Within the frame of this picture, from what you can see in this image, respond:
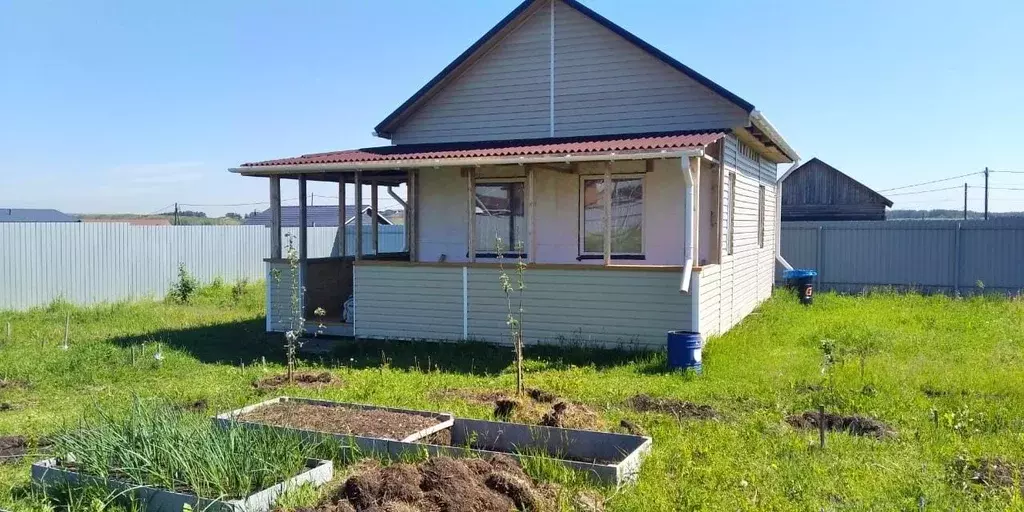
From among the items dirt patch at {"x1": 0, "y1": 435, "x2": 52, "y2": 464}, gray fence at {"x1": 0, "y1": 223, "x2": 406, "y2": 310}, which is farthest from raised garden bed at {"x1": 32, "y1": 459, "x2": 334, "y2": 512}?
gray fence at {"x1": 0, "y1": 223, "x2": 406, "y2": 310}

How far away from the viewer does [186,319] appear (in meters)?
14.8

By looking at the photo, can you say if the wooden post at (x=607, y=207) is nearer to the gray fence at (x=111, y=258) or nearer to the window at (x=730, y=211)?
the window at (x=730, y=211)

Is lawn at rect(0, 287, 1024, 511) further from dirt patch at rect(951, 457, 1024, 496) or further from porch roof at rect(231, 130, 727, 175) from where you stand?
porch roof at rect(231, 130, 727, 175)

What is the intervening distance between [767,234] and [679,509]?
13.6m

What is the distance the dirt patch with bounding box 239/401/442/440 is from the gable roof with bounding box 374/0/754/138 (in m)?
7.35

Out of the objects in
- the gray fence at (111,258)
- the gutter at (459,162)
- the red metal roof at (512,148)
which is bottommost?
the gray fence at (111,258)

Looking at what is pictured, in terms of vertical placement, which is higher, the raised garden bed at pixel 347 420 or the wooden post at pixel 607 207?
the wooden post at pixel 607 207

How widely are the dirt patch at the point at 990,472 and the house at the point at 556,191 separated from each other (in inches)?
179

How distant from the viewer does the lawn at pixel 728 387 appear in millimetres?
5305

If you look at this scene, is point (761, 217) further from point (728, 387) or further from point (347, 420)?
point (347, 420)

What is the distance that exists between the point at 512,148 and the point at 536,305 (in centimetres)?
233

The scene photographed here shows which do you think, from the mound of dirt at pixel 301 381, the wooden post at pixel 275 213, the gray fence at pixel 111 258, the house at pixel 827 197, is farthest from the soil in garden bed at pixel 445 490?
the house at pixel 827 197

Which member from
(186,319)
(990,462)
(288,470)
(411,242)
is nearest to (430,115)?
(411,242)

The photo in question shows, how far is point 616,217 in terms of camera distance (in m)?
12.3
